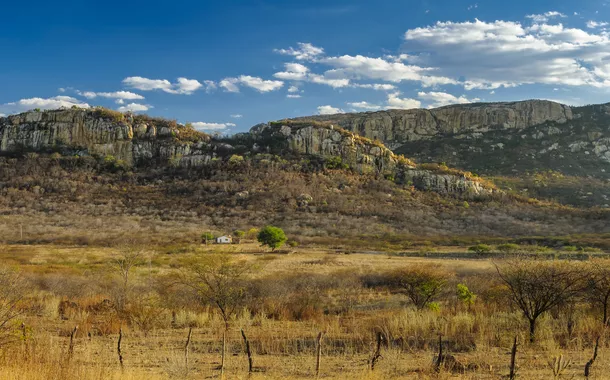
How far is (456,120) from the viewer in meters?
149

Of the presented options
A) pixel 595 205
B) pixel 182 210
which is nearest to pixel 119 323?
pixel 182 210

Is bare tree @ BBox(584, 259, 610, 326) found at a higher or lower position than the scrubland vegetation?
higher

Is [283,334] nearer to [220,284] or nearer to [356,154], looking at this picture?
[220,284]

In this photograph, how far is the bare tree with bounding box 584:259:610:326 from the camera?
1128cm

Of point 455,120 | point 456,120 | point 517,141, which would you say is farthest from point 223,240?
point 456,120

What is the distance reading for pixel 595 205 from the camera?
281ft

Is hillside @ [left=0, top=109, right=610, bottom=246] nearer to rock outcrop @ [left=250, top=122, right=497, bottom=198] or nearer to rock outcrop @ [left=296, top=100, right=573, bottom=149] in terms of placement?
rock outcrop @ [left=250, top=122, right=497, bottom=198]

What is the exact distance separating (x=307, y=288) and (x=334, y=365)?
437 inches

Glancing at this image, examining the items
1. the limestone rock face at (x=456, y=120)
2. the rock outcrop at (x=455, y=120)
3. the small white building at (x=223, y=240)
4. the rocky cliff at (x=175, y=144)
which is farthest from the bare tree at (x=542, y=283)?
the rock outcrop at (x=455, y=120)

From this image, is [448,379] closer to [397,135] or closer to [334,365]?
[334,365]

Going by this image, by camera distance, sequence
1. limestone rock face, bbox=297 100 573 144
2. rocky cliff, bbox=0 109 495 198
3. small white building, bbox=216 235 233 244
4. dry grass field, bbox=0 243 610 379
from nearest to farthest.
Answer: dry grass field, bbox=0 243 610 379, small white building, bbox=216 235 233 244, rocky cliff, bbox=0 109 495 198, limestone rock face, bbox=297 100 573 144

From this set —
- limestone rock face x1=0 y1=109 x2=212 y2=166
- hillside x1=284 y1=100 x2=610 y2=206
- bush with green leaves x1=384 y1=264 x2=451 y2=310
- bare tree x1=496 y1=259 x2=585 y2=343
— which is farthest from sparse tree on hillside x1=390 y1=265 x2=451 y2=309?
hillside x1=284 y1=100 x2=610 y2=206

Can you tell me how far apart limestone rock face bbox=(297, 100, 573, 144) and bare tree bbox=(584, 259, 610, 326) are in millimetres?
134201

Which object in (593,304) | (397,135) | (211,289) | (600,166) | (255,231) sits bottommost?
(255,231)
